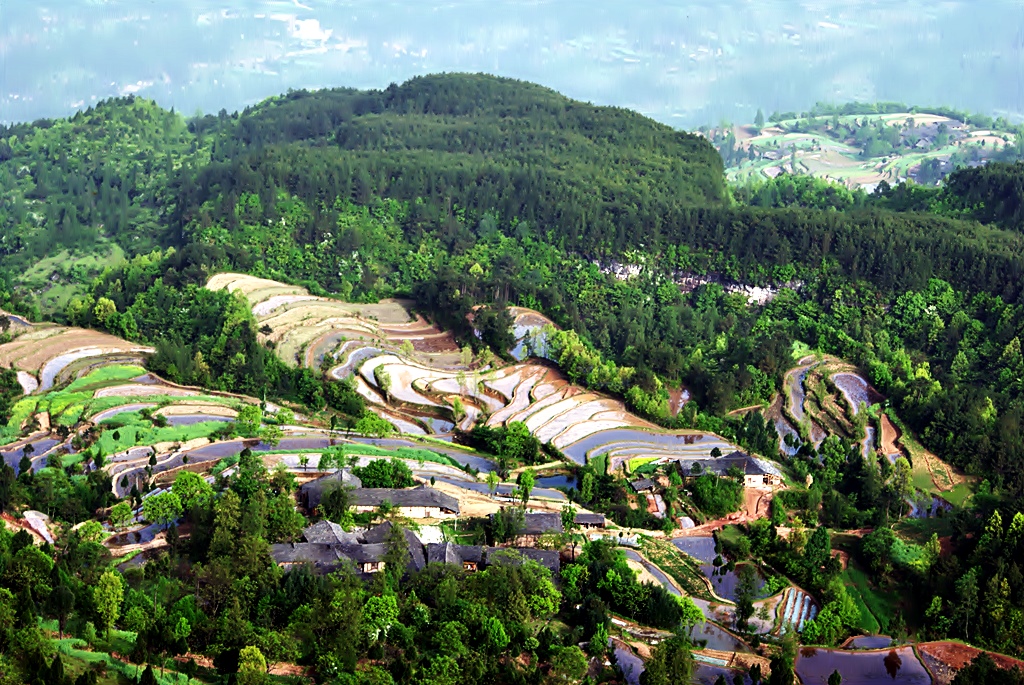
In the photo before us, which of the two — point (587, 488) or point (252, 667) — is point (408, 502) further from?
point (252, 667)

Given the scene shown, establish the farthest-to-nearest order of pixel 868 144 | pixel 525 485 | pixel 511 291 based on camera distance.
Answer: pixel 868 144
pixel 511 291
pixel 525 485

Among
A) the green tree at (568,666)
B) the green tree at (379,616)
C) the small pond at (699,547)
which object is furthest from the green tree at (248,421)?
the green tree at (568,666)

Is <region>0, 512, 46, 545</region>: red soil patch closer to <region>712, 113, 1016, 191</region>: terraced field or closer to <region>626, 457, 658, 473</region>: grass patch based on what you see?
<region>626, 457, 658, 473</region>: grass patch

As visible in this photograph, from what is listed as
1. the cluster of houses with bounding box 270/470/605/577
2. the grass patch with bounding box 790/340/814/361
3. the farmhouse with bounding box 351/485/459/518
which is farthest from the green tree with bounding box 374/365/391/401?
the grass patch with bounding box 790/340/814/361

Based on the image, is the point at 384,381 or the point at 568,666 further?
the point at 384,381

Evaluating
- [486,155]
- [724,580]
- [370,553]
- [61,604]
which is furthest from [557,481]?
[486,155]

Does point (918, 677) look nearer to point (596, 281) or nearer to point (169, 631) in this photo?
point (169, 631)

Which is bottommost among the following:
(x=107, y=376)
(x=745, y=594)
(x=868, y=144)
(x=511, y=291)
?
(x=745, y=594)
